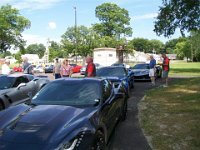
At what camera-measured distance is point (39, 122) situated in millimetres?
5277

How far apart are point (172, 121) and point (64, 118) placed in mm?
4498

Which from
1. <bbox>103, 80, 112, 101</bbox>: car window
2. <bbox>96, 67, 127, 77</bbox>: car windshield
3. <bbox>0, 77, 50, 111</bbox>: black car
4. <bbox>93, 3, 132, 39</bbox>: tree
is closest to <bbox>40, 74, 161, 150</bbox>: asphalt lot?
<bbox>103, 80, 112, 101</bbox>: car window

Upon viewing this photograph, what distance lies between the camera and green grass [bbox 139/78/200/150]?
23.3 feet

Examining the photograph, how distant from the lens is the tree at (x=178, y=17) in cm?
3201

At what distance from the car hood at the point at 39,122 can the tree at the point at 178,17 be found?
2692cm

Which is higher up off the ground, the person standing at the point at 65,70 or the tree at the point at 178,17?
the tree at the point at 178,17

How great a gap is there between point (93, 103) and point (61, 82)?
1.14 metres

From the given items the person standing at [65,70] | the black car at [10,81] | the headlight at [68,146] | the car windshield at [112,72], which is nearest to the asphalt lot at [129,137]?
the headlight at [68,146]

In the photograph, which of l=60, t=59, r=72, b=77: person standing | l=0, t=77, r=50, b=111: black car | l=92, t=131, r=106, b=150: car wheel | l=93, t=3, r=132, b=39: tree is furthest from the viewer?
l=93, t=3, r=132, b=39: tree

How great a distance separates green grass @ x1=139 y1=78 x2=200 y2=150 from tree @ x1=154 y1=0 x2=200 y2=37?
19801 mm

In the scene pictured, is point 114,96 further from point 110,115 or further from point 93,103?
point 93,103

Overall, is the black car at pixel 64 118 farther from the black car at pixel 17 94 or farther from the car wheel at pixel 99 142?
the black car at pixel 17 94

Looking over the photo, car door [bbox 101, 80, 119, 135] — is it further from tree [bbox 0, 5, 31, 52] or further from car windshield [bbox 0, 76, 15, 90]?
tree [bbox 0, 5, 31, 52]

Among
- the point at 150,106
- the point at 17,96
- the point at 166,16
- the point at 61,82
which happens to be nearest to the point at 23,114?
the point at 61,82
